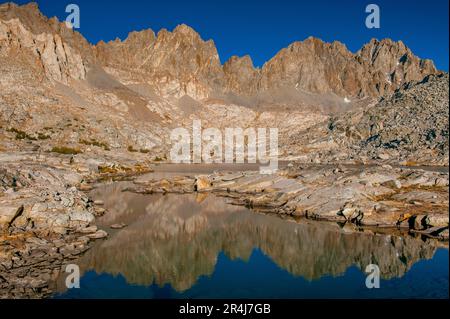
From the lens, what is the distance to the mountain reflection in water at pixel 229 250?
1432 inches

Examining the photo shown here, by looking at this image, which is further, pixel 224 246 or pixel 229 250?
pixel 224 246

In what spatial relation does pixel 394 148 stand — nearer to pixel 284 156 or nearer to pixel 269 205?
pixel 284 156

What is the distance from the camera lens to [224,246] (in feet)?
154

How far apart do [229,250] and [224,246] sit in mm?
1813

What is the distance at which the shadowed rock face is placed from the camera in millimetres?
37656

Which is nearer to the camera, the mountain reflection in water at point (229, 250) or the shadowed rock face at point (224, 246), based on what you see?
the mountain reflection in water at point (229, 250)

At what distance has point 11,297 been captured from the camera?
28.4 meters

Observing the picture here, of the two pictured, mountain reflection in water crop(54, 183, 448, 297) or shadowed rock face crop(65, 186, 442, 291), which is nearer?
mountain reflection in water crop(54, 183, 448, 297)

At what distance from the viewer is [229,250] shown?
45.2 meters

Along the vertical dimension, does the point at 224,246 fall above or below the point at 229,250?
above

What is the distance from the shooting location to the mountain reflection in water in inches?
1432

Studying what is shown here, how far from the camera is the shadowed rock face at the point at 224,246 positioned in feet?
124

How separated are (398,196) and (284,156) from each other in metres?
136
